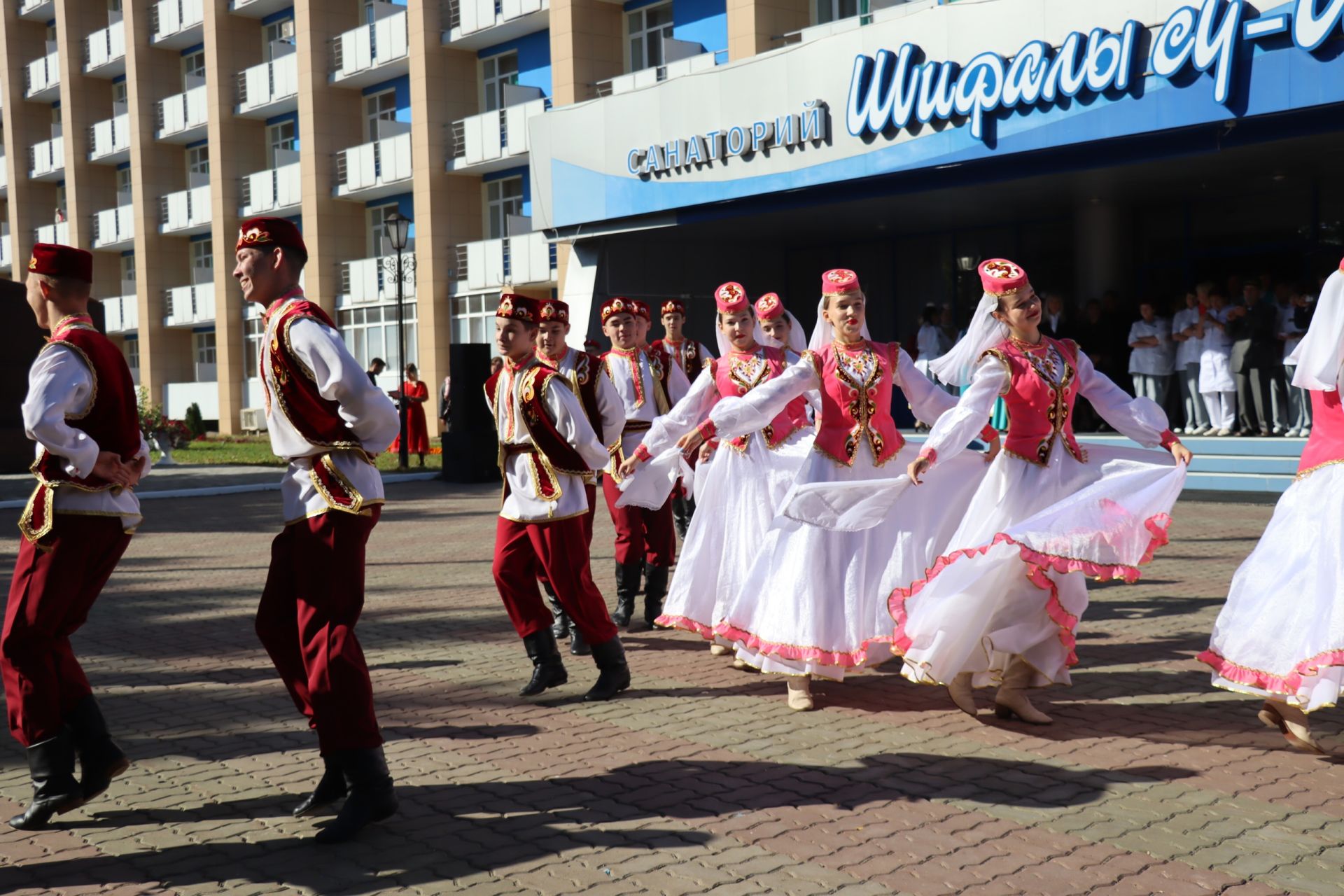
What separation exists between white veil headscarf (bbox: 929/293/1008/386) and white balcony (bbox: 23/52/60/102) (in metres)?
46.8

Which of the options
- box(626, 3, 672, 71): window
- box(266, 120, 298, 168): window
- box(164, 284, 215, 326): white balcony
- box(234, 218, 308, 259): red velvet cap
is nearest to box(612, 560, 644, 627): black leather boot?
box(234, 218, 308, 259): red velvet cap

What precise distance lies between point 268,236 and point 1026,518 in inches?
141

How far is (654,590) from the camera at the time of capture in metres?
8.91

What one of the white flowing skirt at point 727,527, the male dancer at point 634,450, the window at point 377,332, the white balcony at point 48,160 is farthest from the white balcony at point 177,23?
the white flowing skirt at point 727,527

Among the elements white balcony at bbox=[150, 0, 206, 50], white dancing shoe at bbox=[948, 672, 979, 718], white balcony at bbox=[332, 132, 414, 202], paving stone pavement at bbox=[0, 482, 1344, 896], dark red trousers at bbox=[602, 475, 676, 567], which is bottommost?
paving stone pavement at bbox=[0, 482, 1344, 896]

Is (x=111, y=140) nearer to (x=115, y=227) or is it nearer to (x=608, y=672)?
(x=115, y=227)

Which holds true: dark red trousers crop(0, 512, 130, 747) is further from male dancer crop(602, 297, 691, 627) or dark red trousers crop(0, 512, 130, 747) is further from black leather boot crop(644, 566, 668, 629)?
black leather boot crop(644, 566, 668, 629)

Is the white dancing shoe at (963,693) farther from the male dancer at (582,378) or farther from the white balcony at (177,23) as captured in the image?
the white balcony at (177,23)

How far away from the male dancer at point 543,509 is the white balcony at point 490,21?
23.8 metres

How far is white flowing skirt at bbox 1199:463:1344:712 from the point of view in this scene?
5.07 m

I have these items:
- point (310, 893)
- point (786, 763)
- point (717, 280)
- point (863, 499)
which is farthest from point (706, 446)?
point (717, 280)

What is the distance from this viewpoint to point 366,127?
36.1 metres

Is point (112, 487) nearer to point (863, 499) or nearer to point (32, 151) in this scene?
point (863, 499)

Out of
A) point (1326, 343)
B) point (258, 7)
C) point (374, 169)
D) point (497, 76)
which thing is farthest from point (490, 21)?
point (1326, 343)
